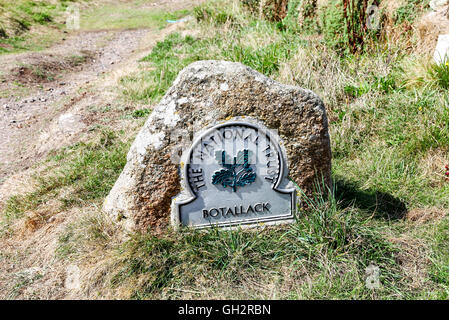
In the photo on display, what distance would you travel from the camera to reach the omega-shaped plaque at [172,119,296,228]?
271cm

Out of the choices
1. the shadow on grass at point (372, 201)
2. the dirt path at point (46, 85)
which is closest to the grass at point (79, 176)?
the dirt path at point (46, 85)

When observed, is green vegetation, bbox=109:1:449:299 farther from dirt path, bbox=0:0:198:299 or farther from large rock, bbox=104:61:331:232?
dirt path, bbox=0:0:198:299

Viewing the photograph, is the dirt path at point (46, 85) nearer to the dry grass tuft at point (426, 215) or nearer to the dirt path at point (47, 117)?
the dirt path at point (47, 117)

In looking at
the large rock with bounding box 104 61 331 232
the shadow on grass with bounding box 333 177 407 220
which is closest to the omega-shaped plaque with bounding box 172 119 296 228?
the large rock with bounding box 104 61 331 232

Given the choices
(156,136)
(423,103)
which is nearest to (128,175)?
(156,136)

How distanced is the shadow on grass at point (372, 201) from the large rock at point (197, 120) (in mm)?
744

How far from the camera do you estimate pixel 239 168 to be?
2.77 meters

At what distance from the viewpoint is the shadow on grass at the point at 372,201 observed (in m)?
3.26

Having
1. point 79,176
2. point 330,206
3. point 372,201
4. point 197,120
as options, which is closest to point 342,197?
point 372,201

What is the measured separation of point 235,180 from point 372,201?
56.8 inches

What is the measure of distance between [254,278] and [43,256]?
1690 millimetres

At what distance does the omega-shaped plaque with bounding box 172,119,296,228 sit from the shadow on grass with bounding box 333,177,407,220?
0.65m

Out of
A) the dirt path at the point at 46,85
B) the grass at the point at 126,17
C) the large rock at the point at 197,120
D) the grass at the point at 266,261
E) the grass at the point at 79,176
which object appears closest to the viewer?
the grass at the point at 266,261

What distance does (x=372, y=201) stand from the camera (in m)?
3.44
